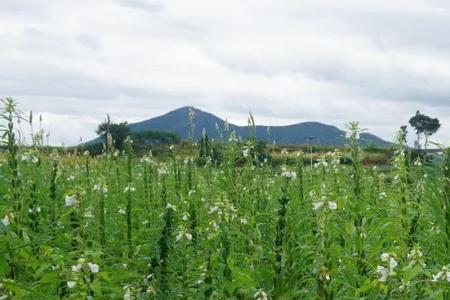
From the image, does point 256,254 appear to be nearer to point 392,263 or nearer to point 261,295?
point 261,295

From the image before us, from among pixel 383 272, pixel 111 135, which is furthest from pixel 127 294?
pixel 111 135

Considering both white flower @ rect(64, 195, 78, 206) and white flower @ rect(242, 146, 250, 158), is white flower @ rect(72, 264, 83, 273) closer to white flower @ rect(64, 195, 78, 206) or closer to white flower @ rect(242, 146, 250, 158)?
white flower @ rect(64, 195, 78, 206)

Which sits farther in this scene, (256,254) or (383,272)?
(256,254)

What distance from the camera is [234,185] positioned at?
749 centimetres

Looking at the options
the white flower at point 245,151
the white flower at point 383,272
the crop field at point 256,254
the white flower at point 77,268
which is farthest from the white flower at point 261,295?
the white flower at point 245,151

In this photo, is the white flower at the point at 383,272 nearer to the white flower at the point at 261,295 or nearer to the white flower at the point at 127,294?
the white flower at the point at 261,295

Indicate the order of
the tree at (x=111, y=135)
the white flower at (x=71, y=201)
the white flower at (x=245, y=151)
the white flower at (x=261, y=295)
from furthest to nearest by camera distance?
the tree at (x=111, y=135)
the white flower at (x=245, y=151)
the white flower at (x=71, y=201)
the white flower at (x=261, y=295)

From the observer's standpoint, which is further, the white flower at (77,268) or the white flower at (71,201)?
the white flower at (71,201)

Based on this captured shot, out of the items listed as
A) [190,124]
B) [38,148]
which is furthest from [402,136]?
[38,148]

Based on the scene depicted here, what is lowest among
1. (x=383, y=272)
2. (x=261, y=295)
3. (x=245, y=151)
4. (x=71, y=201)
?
Result: (x=261, y=295)

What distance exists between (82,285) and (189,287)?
118cm

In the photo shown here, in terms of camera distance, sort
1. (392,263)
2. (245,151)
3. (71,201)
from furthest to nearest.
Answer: (245,151) < (71,201) < (392,263)

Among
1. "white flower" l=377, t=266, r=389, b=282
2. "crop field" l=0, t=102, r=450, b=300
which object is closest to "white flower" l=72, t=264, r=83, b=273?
"crop field" l=0, t=102, r=450, b=300

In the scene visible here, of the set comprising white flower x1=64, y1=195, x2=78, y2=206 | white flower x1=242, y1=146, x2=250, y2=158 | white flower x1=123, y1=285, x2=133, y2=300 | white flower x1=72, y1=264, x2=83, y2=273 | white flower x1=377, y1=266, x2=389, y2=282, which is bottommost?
white flower x1=123, y1=285, x2=133, y2=300
